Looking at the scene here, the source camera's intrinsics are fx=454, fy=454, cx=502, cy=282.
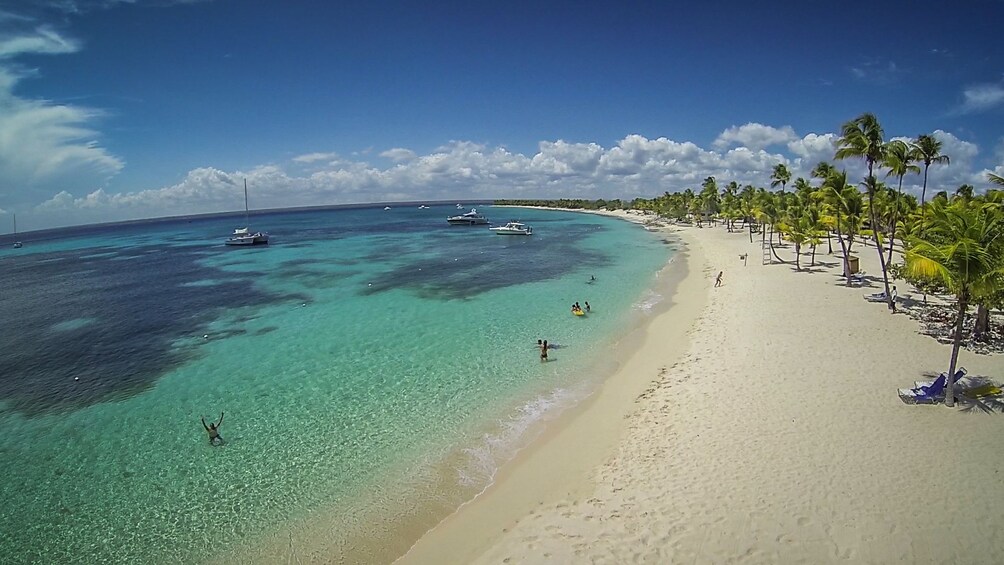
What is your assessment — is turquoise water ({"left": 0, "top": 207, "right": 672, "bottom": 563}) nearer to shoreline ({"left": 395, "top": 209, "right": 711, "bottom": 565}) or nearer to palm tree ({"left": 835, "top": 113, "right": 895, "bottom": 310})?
shoreline ({"left": 395, "top": 209, "right": 711, "bottom": 565})

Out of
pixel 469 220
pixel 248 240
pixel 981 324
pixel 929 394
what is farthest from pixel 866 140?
pixel 469 220

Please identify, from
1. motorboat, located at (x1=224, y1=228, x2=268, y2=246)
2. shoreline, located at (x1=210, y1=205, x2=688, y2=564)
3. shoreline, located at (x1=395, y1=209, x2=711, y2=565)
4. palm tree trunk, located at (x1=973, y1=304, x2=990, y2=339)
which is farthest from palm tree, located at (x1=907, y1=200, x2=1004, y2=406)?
motorboat, located at (x1=224, y1=228, x2=268, y2=246)

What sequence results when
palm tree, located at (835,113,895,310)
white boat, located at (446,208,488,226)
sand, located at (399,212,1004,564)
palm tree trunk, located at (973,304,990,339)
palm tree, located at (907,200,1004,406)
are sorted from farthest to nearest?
white boat, located at (446,208,488,226) < palm tree, located at (835,113,895,310) < palm tree trunk, located at (973,304,990,339) < palm tree, located at (907,200,1004,406) < sand, located at (399,212,1004,564)

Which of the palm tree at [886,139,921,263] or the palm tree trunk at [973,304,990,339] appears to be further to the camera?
the palm tree at [886,139,921,263]

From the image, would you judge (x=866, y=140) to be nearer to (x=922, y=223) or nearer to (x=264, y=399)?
(x=922, y=223)

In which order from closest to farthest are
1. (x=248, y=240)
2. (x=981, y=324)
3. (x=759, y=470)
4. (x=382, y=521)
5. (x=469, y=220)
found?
1. (x=759, y=470)
2. (x=382, y=521)
3. (x=981, y=324)
4. (x=248, y=240)
5. (x=469, y=220)

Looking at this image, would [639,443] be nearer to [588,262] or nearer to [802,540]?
[802,540]
